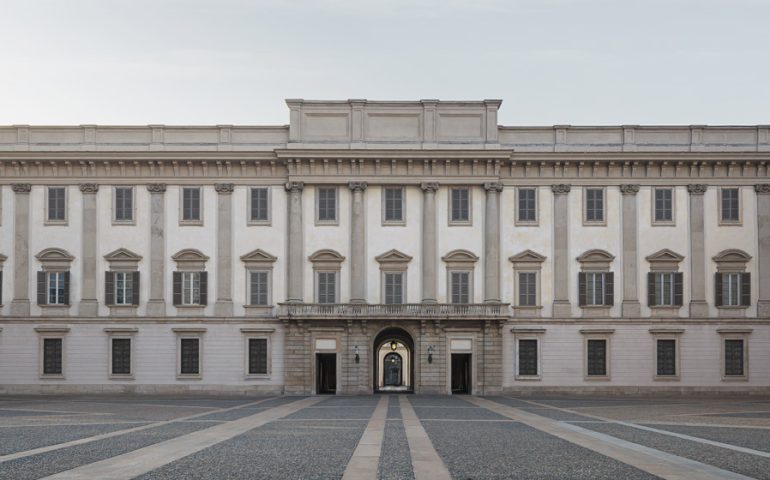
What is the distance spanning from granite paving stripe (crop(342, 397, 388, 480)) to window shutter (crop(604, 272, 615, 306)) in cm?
2605

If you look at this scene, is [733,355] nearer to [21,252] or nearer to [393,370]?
[21,252]

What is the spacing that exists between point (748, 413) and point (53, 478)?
2510cm

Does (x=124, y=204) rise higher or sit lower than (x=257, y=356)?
higher

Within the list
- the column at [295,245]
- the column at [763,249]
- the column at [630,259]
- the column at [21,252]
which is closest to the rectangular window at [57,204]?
the column at [21,252]

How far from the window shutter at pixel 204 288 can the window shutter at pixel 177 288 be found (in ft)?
3.69

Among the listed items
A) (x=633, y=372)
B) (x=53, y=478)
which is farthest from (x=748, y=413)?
(x=53, y=478)

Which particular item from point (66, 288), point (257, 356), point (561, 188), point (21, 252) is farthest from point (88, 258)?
point (561, 188)

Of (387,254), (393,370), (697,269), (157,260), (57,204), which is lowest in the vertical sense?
(393,370)

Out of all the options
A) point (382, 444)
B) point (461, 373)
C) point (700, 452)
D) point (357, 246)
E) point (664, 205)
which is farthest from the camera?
point (461, 373)

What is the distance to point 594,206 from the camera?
50750mm

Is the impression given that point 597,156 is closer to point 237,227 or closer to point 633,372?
point 633,372

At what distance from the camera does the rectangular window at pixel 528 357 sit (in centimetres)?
5016

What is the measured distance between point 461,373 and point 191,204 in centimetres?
1677

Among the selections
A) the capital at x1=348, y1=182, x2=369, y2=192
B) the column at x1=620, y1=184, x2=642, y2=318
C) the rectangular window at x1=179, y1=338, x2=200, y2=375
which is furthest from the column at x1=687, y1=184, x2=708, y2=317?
the rectangular window at x1=179, y1=338, x2=200, y2=375
